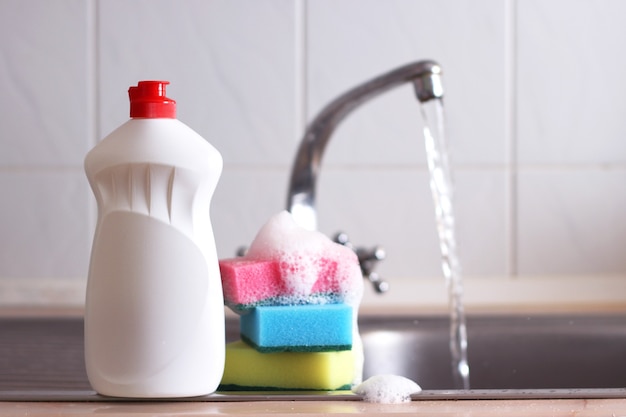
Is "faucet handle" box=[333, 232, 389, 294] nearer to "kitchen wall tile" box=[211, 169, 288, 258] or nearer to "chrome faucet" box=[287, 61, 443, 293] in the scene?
"chrome faucet" box=[287, 61, 443, 293]

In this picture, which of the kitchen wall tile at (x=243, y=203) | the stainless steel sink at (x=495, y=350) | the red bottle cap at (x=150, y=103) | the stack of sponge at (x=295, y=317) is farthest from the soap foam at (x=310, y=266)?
the kitchen wall tile at (x=243, y=203)

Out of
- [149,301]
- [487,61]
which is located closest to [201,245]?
[149,301]

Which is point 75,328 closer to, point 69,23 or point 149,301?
point 69,23

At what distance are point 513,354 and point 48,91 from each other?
718 millimetres

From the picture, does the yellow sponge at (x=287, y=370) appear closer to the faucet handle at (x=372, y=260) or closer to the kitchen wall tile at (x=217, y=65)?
the faucet handle at (x=372, y=260)

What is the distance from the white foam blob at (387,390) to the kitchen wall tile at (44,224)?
79 cm

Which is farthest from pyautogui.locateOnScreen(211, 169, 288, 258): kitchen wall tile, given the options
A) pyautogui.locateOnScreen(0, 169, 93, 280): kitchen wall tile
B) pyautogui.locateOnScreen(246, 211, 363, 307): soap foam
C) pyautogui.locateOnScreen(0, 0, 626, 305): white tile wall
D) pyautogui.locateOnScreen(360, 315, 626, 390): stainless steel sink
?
pyautogui.locateOnScreen(246, 211, 363, 307): soap foam

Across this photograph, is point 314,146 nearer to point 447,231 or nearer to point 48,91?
point 447,231

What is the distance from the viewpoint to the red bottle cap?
580mm

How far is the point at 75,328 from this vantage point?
110 centimetres

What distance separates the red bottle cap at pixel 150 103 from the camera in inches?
22.8

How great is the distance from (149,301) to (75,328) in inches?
22.8

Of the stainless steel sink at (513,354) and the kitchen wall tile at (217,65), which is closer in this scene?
the stainless steel sink at (513,354)

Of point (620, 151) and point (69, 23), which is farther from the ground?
point (69, 23)
